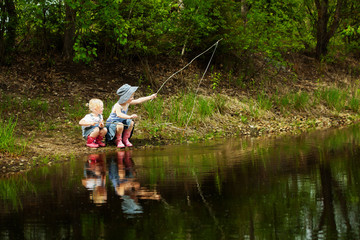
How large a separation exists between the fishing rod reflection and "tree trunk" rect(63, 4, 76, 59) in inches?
243

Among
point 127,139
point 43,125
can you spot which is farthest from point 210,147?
point 43,125

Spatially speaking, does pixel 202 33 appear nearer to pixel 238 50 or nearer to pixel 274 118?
pixel 238 50

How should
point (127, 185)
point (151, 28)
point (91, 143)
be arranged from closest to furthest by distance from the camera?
point (127, 185) < point (91, 143) < point (151, 28)

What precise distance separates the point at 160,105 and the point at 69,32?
434cm

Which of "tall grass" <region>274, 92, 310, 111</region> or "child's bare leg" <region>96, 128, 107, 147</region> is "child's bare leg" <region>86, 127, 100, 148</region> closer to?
"child's bare leg" <region>96, 128, 107, 147</region>

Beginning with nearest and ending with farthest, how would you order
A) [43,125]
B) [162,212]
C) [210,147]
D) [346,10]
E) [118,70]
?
1. [162,212]
2. [210,147]
3. [43,125]
4. [118,70]
5. [346,10]

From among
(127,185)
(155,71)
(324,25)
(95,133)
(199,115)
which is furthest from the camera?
(324,25)

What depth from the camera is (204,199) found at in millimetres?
6355

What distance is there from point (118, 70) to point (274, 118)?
506 cm

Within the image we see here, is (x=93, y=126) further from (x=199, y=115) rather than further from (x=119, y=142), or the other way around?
(x=199, y=115)

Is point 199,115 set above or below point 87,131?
above

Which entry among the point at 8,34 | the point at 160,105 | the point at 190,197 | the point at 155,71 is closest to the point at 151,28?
the point at 155,71

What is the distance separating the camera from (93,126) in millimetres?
10930

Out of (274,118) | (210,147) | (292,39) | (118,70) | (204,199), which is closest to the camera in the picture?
(204,199)
